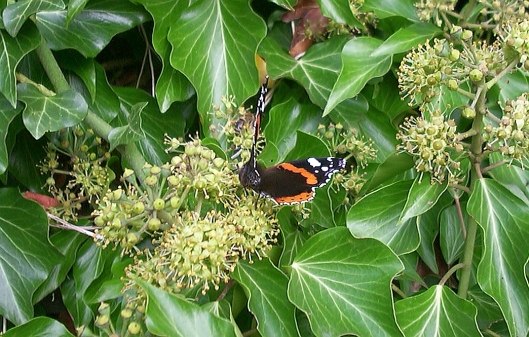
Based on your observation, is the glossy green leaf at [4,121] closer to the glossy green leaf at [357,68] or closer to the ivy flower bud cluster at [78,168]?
the ivy flower bud cluster at [78,168]

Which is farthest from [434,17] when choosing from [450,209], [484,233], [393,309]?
[393,309]

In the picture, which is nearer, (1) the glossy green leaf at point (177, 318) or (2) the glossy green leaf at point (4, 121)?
(1) the glossy green leaf at point (177, 318)

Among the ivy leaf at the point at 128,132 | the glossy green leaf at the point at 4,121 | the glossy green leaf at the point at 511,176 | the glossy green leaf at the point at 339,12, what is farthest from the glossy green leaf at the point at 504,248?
the glossy green leaf at the point at 4,121

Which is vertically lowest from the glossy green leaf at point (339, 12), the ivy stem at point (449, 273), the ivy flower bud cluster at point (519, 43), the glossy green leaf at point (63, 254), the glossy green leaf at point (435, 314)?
the glossy green leaf at point (63, 254)

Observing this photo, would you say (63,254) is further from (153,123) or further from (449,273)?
(449,273)

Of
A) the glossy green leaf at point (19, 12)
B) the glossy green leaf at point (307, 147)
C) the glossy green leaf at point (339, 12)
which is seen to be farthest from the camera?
the glossy green leaf at point (339, 12)

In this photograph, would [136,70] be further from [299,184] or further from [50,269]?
[299,184]
